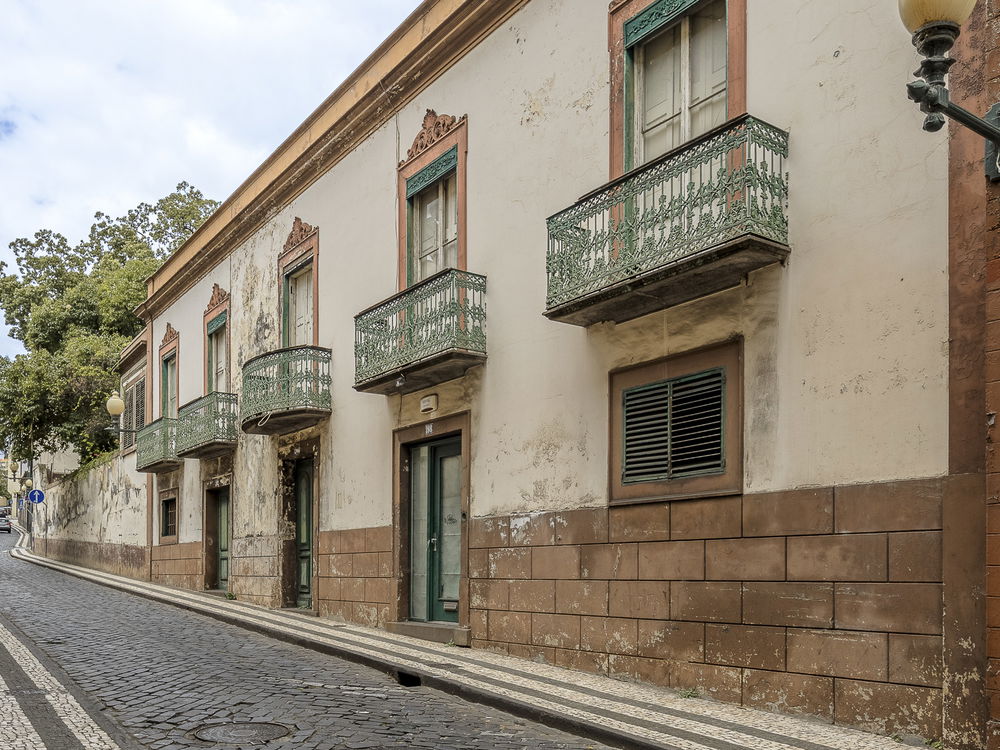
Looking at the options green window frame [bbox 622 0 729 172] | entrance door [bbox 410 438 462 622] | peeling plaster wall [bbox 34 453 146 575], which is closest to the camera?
green window frame [bbox 622 0 729 172]

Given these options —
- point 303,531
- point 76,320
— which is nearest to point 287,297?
point 303,531

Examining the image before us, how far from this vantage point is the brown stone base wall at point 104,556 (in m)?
22.0

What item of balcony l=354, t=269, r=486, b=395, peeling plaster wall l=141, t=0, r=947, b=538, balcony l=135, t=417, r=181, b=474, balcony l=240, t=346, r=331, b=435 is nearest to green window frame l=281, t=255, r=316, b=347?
peeling plaster wall l=141, t=0, r=947, b=538

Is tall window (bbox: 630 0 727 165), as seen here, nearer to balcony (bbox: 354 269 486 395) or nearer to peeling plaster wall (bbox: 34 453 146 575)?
balcony (bbox: 354 269 486 395)

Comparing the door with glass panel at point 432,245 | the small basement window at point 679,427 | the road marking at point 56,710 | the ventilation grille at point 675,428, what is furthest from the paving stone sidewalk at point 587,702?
the door with glass panel at point 432,245

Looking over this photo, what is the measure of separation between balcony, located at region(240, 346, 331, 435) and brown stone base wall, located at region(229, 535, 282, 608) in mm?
2315

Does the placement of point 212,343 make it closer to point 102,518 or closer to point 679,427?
point 102,518

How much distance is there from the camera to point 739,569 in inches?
279

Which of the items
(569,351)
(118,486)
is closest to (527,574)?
(569,351)

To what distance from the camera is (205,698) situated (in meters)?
7.20

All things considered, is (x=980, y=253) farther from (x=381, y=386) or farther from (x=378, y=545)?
(x=378, y=545)

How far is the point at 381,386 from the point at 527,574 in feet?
9.85

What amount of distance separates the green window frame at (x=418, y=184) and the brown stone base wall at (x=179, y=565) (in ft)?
29.2

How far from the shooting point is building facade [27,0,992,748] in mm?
6043
